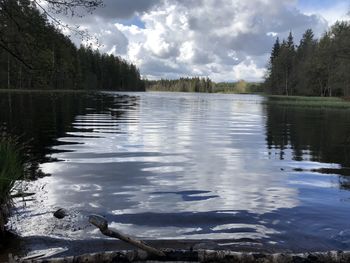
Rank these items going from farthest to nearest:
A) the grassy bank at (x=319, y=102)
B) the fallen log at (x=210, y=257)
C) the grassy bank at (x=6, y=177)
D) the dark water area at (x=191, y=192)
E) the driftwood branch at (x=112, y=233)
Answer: the grassy bank at (x=319, y=102) < the dark water area at (x=191, y=192) < the grassy bank at (x=6, y=177) < the fallen log at (x=210, y=257) < the driftwood branch at (x=112, y=233)

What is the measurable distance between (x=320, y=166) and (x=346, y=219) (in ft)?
22.9

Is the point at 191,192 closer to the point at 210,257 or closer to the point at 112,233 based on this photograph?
the point at 210,257

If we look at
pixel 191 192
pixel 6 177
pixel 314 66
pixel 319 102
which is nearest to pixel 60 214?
pixel 6 177

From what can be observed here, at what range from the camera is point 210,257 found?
21.1 ft

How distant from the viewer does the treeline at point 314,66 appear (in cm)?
8319

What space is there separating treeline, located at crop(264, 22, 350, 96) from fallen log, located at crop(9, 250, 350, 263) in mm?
73248

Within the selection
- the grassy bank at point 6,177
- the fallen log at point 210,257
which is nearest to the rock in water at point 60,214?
the grassy bank at point 6,177

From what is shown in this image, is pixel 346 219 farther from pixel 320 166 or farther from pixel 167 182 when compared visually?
pixel 320 166

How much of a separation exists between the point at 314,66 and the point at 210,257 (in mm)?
122063

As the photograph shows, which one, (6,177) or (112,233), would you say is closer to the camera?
(112,233)

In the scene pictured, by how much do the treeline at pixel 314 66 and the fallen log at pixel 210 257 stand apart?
240 ft

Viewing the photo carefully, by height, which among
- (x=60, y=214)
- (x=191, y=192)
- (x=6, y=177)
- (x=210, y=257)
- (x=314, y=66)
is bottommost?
(x=191, y=192)

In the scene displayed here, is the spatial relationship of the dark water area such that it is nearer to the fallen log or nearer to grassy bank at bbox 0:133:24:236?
grassy bank at bbox 0:133:24:236

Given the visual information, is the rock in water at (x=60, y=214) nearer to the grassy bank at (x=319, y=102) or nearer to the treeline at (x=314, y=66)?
the grassy bank at (x=319, y=102)
